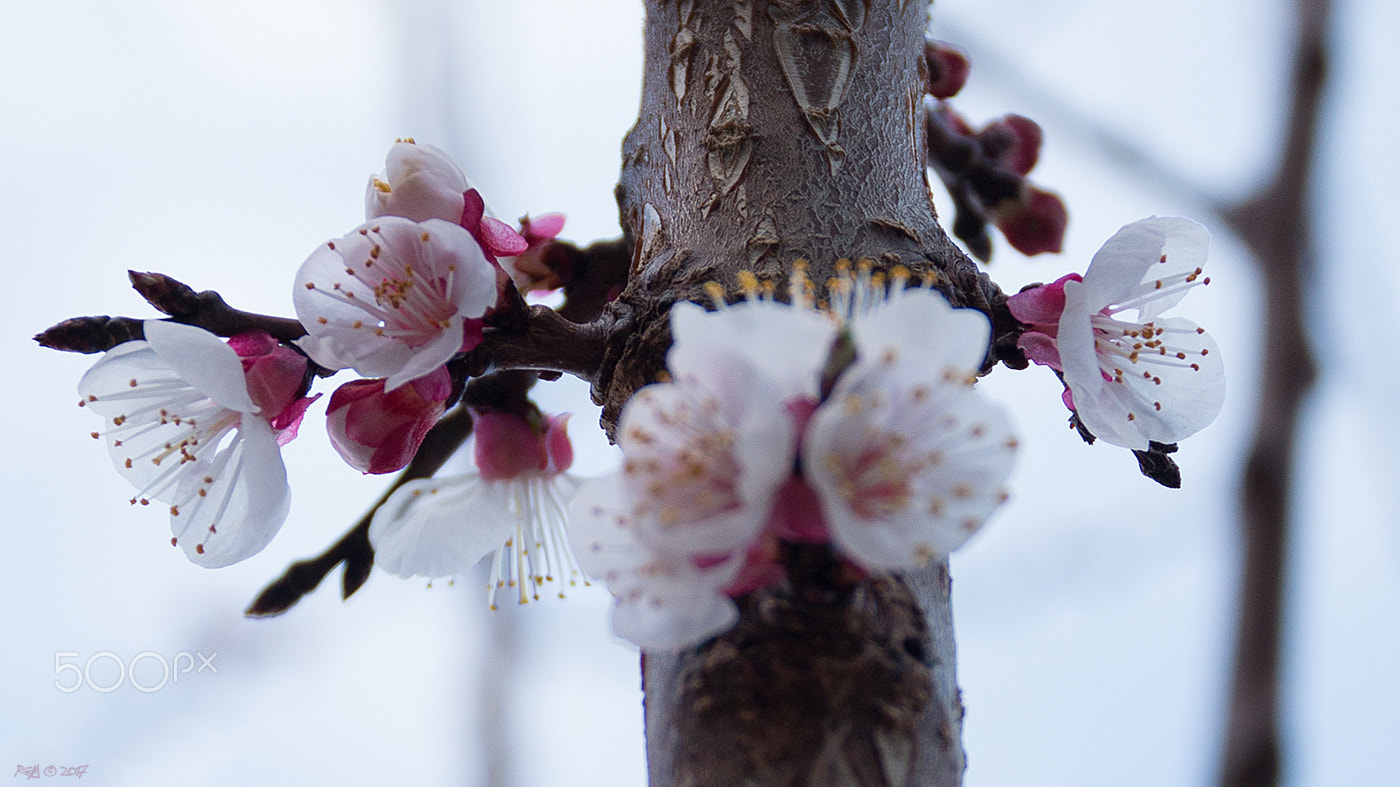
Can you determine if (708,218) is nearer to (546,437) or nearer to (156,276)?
(546,437)

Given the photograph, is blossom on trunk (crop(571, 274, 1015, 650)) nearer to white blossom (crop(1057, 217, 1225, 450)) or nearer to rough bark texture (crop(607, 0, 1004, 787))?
rough bark texture (crop(607, 0, 1004, 787))

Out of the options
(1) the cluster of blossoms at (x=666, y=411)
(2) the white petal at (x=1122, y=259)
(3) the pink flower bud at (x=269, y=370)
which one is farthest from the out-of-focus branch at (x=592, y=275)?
(2) the white petal at (x=1122, y=259)

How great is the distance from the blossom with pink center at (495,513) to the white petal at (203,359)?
0.41ft

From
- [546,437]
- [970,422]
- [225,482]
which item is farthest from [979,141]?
[225,482]

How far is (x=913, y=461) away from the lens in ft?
1.29

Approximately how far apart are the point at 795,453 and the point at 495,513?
0.35m

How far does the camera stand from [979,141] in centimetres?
97

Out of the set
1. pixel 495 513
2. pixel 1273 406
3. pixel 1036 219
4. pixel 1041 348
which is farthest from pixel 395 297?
pixel 1273 406

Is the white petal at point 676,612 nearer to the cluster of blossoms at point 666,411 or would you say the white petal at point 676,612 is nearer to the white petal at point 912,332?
the cluster of blossoms at point 666,411

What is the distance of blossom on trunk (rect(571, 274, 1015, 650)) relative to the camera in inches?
14.1

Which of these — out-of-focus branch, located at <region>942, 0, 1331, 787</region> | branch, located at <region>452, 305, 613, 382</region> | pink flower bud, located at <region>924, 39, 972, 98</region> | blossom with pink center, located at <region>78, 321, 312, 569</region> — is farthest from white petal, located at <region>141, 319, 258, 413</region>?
out-of-focus branch, located at <region>942, 0, 1331, 787</region>

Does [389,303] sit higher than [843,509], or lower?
higher

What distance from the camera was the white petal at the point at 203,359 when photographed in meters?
0.51

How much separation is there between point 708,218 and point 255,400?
30cm
